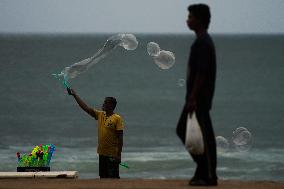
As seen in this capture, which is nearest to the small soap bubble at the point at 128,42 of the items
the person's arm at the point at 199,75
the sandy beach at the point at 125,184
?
the sandy beach at the point at 125,184

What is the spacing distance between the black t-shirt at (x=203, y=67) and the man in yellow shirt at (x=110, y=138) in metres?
2.69

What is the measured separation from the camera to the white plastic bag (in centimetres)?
976

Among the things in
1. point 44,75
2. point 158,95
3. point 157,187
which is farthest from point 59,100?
point 157,187

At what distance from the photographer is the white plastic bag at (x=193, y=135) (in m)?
9.76

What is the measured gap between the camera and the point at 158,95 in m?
75.2

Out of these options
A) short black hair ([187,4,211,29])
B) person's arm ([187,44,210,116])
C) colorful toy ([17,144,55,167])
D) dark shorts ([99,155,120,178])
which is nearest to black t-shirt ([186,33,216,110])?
person's arm ([187,44,210,116])

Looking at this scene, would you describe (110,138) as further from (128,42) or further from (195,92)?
(195,92)

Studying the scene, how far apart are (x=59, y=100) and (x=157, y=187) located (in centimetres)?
5754

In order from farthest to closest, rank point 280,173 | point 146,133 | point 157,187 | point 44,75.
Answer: point 44,75 < point 146,133 < point 280,173 < point 157,187

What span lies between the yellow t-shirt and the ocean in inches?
334

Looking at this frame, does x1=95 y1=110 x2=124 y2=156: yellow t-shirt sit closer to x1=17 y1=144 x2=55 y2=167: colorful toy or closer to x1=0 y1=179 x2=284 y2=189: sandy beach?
x1=0 y1=179 x2=284 y2=189: sandy beach

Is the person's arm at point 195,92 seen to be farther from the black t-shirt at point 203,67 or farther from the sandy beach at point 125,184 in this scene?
the sandy beach at point 125,184

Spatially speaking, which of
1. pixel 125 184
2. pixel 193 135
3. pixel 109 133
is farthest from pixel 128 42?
pixel 193 135

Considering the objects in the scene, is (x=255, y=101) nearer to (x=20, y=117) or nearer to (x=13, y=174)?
(x=20, y=117)
